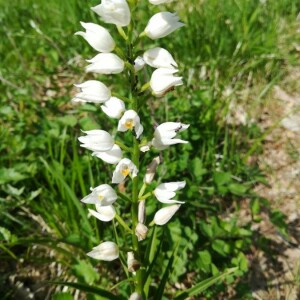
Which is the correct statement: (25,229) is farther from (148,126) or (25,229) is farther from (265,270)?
(265,270)

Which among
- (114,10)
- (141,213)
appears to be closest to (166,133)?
(141,213)

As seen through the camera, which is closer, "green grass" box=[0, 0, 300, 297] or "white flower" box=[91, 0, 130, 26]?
"white flower" box=[91, 0, 130, 26]

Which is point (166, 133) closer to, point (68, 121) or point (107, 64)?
point (107, 64)

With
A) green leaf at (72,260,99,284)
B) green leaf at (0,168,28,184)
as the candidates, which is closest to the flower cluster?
green leaf at (72,260,99,284)

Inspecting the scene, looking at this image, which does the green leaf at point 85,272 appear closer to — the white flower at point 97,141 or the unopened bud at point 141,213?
the unopened bud at point 141,213

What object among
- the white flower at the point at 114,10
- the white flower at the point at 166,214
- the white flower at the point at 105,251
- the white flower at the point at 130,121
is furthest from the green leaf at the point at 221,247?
the white flower at the point at 114,10

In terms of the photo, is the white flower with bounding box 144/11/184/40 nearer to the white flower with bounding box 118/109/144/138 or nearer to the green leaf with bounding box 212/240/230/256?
the white flower with bounding box 118/109/144/138
